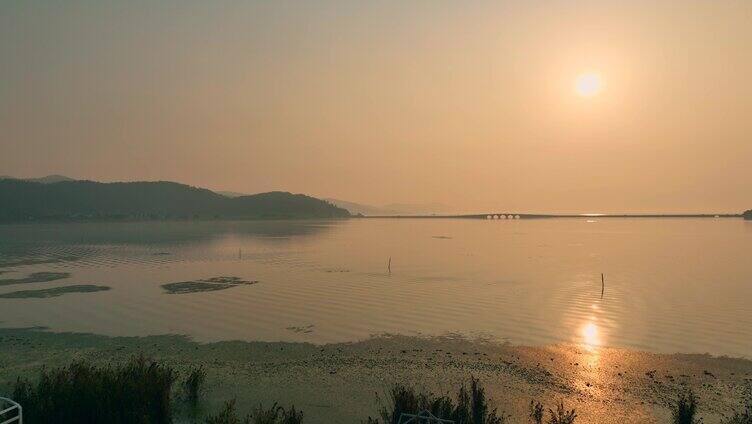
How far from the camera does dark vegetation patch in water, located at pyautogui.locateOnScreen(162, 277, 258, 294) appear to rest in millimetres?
35406

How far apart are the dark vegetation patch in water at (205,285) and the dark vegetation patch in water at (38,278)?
12123 millimetres

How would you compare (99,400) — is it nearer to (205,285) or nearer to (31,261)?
(205,285)

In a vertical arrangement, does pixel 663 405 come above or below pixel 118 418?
below

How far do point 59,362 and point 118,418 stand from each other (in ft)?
32.2

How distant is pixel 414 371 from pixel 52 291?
101ft

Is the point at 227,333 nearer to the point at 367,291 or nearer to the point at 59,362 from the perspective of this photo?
the point at 59,362

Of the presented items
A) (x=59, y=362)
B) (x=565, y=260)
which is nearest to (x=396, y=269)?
(x=565, y=260)

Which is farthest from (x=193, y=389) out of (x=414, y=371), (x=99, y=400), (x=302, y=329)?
(x=302, y=329)

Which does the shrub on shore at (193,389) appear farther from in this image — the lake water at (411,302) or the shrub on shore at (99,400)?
the lake water at (411,302)

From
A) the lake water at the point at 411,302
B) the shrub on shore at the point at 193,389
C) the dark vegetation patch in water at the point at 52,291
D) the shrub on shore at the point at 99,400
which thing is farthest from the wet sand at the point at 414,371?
the dark vegetation patch in water at the point at 52,291

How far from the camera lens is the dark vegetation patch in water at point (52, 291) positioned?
32.9 metres

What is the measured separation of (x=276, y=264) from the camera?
53219 mm

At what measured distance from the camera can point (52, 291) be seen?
34.8 metres

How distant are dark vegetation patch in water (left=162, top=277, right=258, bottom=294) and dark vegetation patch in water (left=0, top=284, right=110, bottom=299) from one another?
16.3ft
